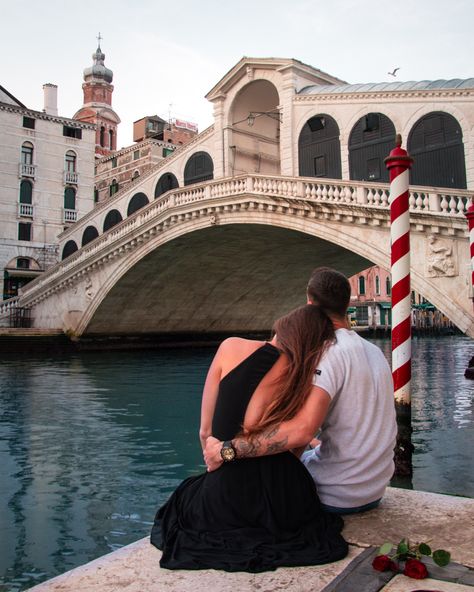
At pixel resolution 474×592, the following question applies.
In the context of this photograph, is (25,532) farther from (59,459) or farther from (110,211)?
(110,211)

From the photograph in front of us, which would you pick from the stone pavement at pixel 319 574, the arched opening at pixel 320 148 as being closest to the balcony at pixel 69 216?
the arched opening at pixel 320 148

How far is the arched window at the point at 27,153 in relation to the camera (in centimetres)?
2330

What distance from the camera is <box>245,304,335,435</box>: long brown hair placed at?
1.79 m

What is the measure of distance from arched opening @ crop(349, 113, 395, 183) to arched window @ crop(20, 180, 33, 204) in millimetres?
14652

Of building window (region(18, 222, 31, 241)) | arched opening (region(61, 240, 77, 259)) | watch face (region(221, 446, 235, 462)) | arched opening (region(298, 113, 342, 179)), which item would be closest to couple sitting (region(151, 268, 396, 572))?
watch face (region(221, 446, 235, 462))

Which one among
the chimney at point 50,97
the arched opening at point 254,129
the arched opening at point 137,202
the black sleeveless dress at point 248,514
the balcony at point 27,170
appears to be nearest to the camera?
the black sleeveless dress at point 248,514

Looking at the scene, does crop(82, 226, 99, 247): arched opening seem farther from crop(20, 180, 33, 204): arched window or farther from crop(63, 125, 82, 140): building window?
crop(63, 125, 82, 140): building window

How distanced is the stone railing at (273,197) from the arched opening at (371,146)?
990 mm

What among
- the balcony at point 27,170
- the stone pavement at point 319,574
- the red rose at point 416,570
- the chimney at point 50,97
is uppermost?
the chimney at point 50,97

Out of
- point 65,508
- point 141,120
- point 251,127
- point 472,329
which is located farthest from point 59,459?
point 141,120

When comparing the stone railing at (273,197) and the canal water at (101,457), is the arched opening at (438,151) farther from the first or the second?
the canal water at (101,457)

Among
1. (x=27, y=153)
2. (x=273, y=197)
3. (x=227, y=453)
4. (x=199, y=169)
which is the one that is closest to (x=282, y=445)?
(x=227, y=453)

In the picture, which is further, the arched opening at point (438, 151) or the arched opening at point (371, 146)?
the arched opening at point (371, 146)

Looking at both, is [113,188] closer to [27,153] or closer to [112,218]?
[27,153]
